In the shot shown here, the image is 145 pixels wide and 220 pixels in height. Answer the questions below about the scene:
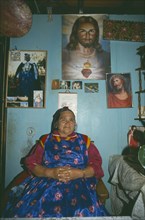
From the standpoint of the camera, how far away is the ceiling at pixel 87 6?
2.57 metres

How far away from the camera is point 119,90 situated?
2.71 metres

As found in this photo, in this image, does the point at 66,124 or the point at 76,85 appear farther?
the point at 76,85

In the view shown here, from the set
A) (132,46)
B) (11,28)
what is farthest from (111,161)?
(11,28)

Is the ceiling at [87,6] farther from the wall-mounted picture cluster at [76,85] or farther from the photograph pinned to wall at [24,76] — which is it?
the wall-mounted picture cluster at [76,85]

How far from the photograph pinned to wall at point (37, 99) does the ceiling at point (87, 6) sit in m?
1.19

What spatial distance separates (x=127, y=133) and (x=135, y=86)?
0.70 metres

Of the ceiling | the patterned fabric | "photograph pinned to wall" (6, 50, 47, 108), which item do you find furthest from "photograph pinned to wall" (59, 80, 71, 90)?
the ceiling

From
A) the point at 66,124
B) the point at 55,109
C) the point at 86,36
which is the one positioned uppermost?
the point at 86,36

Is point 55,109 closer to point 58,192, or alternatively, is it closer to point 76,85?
point 76,85

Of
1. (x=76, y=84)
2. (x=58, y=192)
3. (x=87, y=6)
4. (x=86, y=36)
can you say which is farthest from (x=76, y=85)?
(x=58, y=192)

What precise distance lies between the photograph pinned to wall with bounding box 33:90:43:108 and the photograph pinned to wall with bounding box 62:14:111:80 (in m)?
0.46

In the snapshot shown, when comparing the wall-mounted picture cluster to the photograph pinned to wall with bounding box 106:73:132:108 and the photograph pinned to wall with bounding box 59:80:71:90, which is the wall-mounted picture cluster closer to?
the photograph pinned to wall with bounding box 59:80:71:90

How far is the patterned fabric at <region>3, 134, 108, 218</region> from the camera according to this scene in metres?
1.51

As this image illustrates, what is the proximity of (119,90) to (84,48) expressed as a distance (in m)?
0.81
